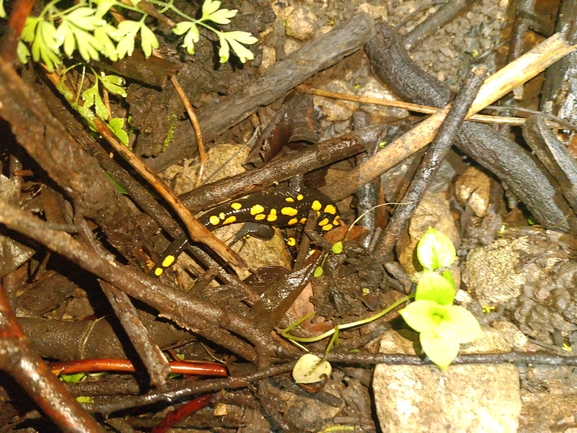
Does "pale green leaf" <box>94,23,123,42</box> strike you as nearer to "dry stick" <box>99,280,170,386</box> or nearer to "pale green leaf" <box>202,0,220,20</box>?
"pale green leaf" <box>202,0,220,20</box>

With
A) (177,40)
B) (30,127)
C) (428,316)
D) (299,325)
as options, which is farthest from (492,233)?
(30,127)

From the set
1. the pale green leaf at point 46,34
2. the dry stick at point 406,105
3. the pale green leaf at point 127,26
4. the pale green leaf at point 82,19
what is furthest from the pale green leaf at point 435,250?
the pale green leaf at point 46,34

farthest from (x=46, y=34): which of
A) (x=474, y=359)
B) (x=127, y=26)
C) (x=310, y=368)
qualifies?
(x=474, y=359)

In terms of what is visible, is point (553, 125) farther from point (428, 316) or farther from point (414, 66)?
point (428, 316)

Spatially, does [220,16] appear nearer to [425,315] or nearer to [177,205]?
[177,205]

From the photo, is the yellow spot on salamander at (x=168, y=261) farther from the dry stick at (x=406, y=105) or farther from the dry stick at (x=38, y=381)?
the dry stick at (x=406, y=105)

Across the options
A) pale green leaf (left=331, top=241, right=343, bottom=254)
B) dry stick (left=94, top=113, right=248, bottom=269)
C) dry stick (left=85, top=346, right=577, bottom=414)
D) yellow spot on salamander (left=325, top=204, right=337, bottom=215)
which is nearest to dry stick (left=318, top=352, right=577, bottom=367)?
dry stick (left=85, top=346, right=577, bottom=414)
